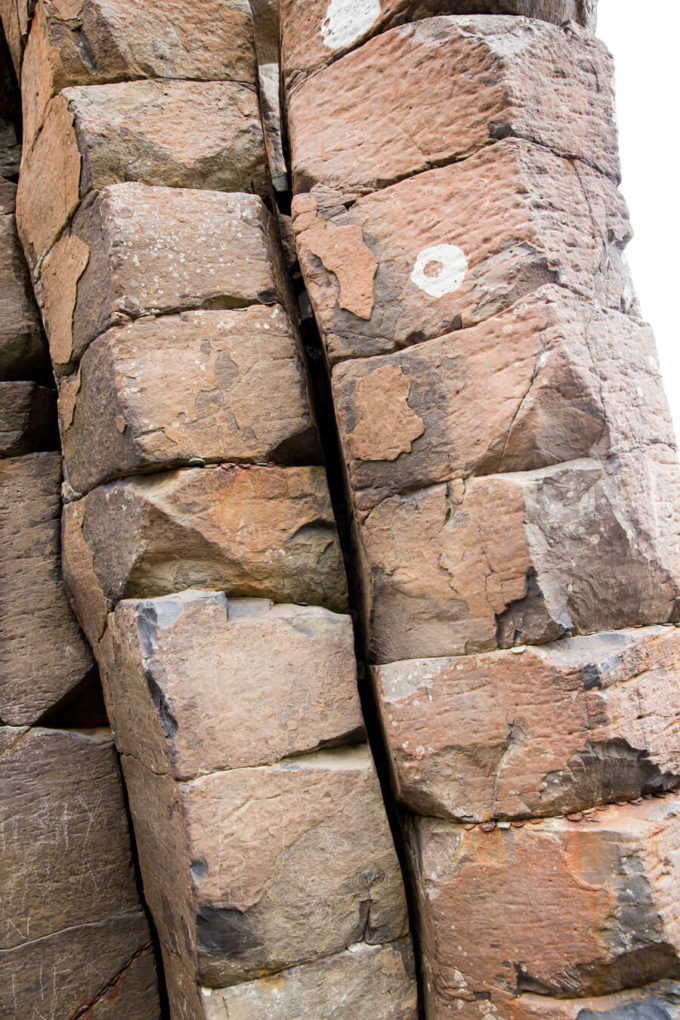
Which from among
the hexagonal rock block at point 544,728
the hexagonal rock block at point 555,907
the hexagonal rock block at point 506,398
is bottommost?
the hexagonal rock block at point 555,907

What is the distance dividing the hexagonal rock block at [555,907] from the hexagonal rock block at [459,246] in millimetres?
A: 1267

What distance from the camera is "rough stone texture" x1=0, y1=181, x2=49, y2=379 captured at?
259cm

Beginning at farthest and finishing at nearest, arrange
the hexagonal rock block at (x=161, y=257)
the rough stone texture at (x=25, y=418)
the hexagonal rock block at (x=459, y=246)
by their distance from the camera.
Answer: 1. the rough stone texture at (x=25, y=418)
2. the hexagonal rock block at (x=161, y=257)
3. the hexagonal rock block at (x=459, y=246)

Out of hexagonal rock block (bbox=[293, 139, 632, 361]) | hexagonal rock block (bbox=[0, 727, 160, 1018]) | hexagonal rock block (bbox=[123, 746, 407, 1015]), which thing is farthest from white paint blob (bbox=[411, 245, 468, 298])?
hexagonal rock block (bbox=[0, 727, 160, 1018])

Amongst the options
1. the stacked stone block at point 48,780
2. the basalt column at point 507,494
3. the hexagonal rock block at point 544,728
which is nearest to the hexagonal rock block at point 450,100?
the basalt column at point 507,494

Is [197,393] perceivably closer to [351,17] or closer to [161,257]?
[161,257]

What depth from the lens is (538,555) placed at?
1896 mm

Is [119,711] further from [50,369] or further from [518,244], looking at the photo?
[518,244]

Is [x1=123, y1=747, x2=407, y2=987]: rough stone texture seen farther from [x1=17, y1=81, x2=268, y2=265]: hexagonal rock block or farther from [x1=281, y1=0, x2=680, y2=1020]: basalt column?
[x1=17, y1=81, x2=268, y2=265]: hexagonal rock block

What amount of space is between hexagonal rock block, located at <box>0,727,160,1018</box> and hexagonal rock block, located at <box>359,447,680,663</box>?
1.09 meters

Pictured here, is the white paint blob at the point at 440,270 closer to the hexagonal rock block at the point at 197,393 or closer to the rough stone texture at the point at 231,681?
the hexagonal rock block at the point at 197,393

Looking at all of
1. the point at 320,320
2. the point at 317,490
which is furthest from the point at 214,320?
the point at 317,490

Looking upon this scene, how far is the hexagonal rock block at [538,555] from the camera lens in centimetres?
191

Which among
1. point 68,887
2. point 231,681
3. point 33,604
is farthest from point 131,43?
point 68,887
